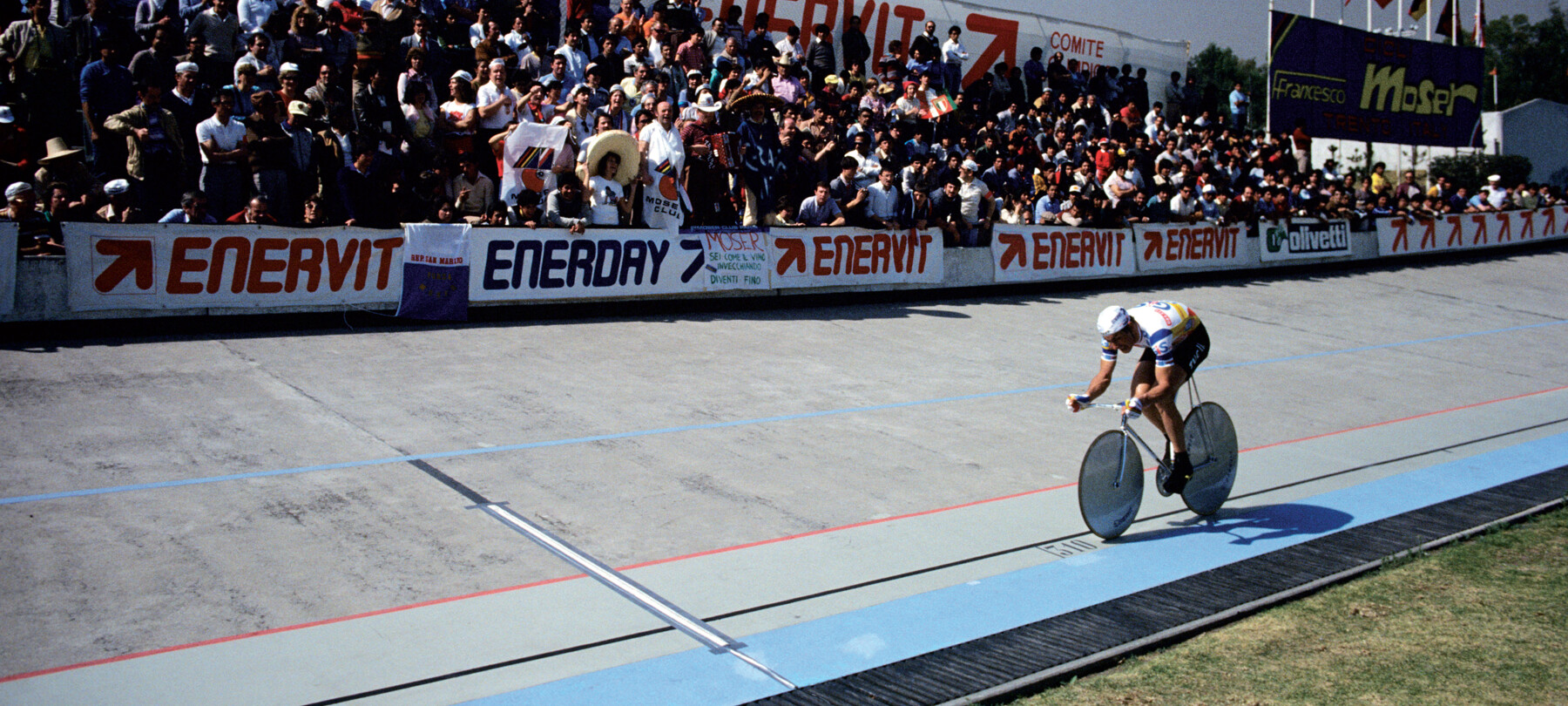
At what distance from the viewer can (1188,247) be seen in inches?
827

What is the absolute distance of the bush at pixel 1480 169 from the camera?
44656mm

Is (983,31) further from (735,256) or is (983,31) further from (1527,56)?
(1527,56)

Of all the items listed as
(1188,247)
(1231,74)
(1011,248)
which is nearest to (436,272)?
(1011,248)

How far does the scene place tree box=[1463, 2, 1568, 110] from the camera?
344 feet

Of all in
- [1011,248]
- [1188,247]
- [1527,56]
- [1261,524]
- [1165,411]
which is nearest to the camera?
[1165,411]

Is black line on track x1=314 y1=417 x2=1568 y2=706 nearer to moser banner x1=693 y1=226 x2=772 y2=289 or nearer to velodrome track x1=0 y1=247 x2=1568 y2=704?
velodrome track x1=0 y1=247 x2=1568 y2=704

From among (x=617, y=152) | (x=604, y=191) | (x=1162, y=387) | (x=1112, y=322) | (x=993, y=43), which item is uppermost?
(x=993, y=43)

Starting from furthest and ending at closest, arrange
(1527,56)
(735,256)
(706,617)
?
(1527,56) → (735,256) → (706,617)

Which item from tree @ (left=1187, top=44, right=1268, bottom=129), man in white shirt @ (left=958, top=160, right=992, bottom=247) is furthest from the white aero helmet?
tree @ (left=1187, top=44, right=1268, bottom=129)

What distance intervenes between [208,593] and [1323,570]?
6.41m

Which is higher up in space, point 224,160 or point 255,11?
point 255,11

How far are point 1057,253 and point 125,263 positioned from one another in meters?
13.5

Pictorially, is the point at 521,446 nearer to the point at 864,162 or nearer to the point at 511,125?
the point at 511,125

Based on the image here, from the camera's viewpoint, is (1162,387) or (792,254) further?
(792,254)
